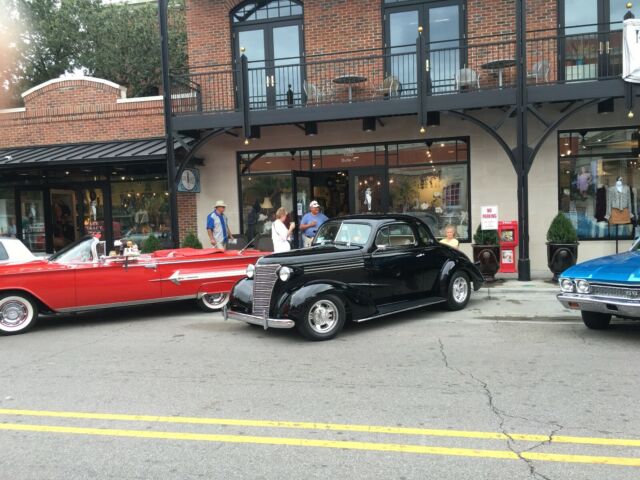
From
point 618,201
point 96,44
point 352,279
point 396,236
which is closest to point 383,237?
point 396,236

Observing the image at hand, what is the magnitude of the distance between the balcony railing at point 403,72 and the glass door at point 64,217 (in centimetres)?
460

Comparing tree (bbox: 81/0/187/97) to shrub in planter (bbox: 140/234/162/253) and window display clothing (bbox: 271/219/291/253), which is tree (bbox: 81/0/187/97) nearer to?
shrub in planter (bbox: 140/234/162/253)

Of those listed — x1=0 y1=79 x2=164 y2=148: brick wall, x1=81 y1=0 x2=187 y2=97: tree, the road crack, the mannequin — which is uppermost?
x1=81 y1=0 x2=187 y2=97: tree

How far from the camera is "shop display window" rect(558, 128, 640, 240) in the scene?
1253 centimetres

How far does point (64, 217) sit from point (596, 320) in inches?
568

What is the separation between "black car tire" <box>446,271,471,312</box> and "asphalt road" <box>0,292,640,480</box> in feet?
3.35

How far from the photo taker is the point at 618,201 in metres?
12.5

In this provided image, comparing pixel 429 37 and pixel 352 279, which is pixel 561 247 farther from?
pixel 429 37

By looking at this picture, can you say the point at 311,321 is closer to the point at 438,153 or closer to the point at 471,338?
the point at 471,338

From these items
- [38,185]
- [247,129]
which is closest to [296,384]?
[247,129]

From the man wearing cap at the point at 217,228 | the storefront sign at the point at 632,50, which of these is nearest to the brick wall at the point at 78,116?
the man wearing cap at the point at 217,228

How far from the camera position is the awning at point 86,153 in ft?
43.3

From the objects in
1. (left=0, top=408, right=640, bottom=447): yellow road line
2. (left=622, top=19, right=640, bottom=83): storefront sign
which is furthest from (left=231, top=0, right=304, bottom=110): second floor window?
(left=0, top=408, right=640, bottom=447): yellow road line

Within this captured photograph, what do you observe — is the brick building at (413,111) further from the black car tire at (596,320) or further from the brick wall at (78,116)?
the black car tire at (596,320)
